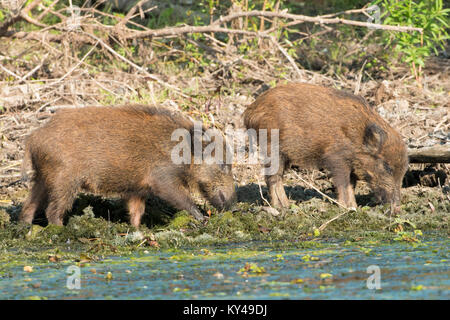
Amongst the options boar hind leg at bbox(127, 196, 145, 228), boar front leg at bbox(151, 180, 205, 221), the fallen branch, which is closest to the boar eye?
the fallen branch

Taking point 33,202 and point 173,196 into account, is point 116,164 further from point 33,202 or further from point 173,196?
point 33,202

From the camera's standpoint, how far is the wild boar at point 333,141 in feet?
28.7

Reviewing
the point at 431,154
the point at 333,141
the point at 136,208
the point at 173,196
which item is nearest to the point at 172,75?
the point at 333,141

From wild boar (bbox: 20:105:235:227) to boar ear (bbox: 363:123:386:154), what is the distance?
1630 millimetres

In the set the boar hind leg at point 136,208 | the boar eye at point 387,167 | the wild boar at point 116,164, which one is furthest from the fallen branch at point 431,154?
the boar hind leg at point 136,208

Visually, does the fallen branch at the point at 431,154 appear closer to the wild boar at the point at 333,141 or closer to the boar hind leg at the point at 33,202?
the wild boar at the point at 333,141

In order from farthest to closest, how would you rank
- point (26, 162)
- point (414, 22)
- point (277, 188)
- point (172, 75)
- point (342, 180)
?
point (172, 75) < point (414, 22) < point (277, 188) < point (342, 180) < point (26, 162)

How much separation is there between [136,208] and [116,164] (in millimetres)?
574

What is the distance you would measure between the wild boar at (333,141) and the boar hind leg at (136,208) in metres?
1.52

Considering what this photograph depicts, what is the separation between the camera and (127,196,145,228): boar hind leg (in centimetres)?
829

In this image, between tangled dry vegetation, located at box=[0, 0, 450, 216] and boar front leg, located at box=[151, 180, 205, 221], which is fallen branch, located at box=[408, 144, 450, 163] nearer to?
tangled dry vegetation, located at box=[0, 0, 450, 216]

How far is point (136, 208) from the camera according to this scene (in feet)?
27.2

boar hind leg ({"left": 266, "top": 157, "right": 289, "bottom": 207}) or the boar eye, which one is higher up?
the boar eye
